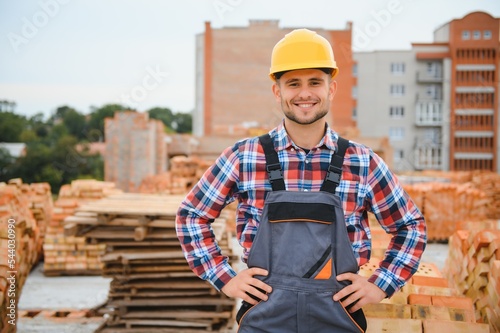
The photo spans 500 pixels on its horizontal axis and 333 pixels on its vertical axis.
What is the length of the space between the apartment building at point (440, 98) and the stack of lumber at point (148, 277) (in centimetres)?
4707

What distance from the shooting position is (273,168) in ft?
7.72

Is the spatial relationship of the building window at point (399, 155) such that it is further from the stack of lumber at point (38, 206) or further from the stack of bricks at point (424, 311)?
the stack of bricks at point (424, 311)

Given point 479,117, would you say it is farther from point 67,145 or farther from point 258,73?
point 67,145

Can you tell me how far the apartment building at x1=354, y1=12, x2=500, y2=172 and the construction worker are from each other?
50.3 meters

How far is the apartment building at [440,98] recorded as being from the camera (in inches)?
2010

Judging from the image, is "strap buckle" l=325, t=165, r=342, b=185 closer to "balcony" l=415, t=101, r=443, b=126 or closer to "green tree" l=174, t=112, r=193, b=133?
"balcony" l=415, t=101, r=443, b=126

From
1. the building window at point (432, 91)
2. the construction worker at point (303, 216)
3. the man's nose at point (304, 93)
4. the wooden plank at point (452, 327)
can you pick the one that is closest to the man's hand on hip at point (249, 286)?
the construction worker at point (303, 216)

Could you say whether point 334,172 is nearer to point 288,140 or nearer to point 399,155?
point 288,140

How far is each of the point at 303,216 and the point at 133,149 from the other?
87.7 ft

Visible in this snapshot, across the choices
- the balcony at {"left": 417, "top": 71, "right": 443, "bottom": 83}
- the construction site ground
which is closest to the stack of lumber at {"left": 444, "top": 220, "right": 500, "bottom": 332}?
the construction site ground

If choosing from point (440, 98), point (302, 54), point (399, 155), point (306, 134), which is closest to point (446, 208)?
point (306, 134)

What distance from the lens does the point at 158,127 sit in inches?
1156

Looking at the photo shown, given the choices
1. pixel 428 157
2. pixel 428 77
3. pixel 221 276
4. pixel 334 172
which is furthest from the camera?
pixel 428 77

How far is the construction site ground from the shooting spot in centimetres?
674
